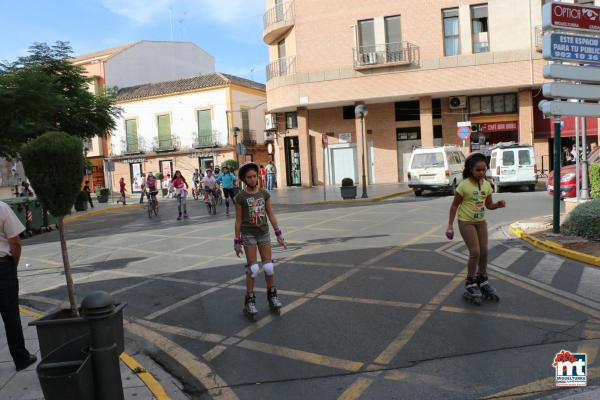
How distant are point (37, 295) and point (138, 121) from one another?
39399mm

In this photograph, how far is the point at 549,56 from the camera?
9.58 meters

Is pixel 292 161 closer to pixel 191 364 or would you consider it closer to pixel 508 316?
pixel 508 316

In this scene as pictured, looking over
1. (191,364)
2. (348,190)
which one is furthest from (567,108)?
(348,190)

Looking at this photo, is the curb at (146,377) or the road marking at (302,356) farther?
the road marking at (302,356)

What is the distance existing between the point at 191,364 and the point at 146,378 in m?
0.46

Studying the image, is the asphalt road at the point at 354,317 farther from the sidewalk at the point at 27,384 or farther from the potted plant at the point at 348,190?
the potted plant at the point at 348,190

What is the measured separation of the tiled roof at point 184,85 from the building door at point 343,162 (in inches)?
489

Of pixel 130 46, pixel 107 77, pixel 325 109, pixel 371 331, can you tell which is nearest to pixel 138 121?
pixel 107 77

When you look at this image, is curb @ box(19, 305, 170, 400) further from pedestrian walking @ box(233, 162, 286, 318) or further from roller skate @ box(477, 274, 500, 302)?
roller skate @ box(477, 274, 500, 302)

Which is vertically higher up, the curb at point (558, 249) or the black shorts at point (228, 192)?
the black shorts at point (228, 192)

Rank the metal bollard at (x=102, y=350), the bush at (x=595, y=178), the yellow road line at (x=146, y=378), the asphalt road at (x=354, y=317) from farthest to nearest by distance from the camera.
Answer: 1. the bush at (x=595, y=178)
2. the asphalt road at (x=354, y=317)
3. the yellow road line at (x=146, y=378)
4. the metal bollard at (x=102, y=350)

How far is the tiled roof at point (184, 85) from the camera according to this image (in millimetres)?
41500

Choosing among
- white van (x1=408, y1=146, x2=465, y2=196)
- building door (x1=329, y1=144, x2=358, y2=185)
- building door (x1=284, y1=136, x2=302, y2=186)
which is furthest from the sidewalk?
building door (x1=284, y1=136, x2=302, y2=186)

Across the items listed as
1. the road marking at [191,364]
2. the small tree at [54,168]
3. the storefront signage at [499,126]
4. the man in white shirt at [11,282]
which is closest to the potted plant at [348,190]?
the storefront signage at [499,126]
